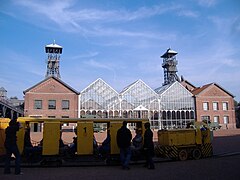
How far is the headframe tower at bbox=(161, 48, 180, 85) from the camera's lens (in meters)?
63.2

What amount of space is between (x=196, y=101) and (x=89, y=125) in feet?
140

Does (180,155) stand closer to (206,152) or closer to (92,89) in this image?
(206,152)

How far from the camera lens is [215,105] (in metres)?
52.5

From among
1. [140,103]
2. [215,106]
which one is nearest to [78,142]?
[140,103]

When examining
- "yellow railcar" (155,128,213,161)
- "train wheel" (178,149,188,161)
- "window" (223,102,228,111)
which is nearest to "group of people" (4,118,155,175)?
"yellow railcar" (155,128,213,161)

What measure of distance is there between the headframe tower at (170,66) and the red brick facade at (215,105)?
11.1 meters

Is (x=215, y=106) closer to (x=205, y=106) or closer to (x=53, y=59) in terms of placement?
(x=205, y=106)

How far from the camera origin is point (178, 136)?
12.9 metres

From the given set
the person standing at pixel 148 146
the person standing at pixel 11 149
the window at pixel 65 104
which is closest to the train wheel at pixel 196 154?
the person standing at pixel 148 146

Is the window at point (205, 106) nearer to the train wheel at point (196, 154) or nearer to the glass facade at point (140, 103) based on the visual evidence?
the glass facade at point (140, 103)

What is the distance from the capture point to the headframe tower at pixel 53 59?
185 feet

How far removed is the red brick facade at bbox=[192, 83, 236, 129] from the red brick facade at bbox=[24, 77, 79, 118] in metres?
24.7

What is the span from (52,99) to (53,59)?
14441mm

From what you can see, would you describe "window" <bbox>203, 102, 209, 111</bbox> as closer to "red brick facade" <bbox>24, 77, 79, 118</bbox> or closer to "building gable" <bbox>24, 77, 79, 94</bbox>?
"red brick facade" <bbox>24, 77, 79, 118</bbox>
